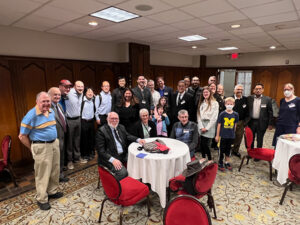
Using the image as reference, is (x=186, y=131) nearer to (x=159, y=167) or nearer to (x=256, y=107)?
(x=159, y=167)

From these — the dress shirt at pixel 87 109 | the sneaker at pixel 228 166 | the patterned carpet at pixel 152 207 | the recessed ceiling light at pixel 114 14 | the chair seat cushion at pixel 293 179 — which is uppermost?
the recessed ceiling light at pixel 114 14

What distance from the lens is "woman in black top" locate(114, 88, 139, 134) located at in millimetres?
Answer: 4029

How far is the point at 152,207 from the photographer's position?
294 cm

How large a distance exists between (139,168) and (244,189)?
2.02 m

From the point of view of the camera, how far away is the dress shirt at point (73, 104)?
3961 mm

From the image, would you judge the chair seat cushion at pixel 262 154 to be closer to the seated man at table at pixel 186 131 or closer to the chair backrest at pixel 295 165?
the chair backrest at pixel 295 165

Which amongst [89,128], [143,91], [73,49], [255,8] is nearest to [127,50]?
[73,49]

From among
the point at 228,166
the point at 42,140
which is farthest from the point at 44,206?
the point at 228,166

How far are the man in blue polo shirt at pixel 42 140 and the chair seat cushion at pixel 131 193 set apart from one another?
1.15m

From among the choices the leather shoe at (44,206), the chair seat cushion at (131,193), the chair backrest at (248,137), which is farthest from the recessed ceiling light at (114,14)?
the leather shoe at (44,206)

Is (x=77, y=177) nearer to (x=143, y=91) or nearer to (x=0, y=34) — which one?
(x=143, y=91)

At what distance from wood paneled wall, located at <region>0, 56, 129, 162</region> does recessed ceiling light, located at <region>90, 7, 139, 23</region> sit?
2.24 m

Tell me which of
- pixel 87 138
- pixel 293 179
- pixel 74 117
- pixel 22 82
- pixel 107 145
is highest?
pixel 22 82

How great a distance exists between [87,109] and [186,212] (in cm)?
329
